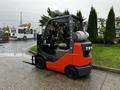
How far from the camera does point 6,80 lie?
23.6 feet

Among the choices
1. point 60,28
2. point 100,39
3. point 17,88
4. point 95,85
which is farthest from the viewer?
point 100,39

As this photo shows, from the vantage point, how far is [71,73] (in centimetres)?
776

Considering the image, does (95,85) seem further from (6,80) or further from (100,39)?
(100,39)

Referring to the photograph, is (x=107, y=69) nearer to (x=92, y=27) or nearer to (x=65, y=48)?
(x=65, y=48)

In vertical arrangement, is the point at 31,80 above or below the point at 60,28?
below

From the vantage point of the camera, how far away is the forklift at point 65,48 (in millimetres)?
7551

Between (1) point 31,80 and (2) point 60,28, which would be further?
(2) point 60,28

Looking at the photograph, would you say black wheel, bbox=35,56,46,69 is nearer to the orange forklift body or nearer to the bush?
the orange forklift body

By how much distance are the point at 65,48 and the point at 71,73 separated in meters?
1.00

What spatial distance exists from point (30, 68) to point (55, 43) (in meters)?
1.61

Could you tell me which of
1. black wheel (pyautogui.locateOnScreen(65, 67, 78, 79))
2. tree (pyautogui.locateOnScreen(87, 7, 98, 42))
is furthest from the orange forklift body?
tree (pyautogui.locateOnScreen(87, 7, 98, 42))

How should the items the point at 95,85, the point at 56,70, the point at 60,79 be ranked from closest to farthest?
the point at 95,85 → the point at 60,79 → the point at 56,70

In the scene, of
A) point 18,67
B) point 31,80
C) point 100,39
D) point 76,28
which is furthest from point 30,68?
point 100,39

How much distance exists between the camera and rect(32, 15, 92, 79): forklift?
24.8 feet
